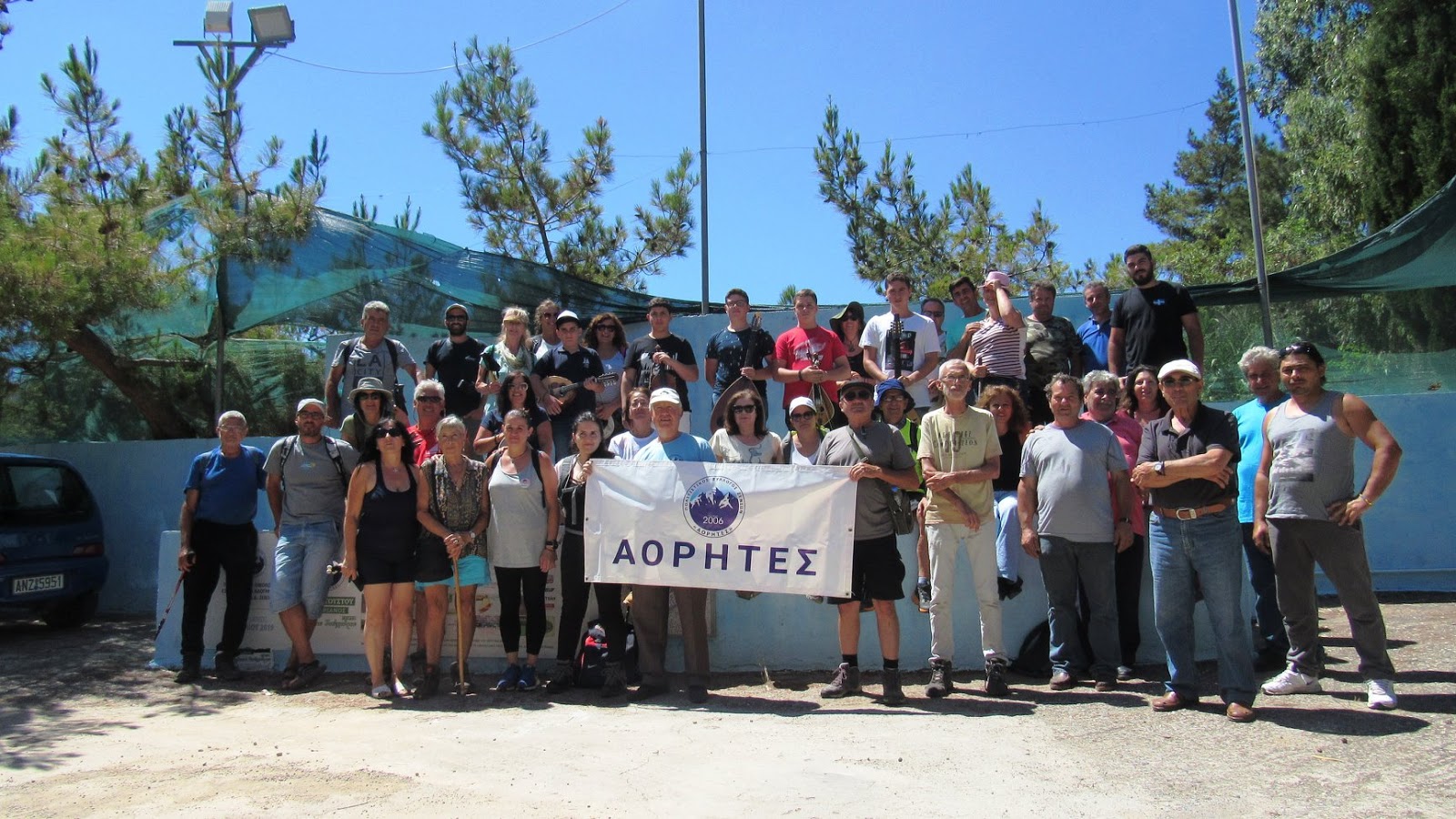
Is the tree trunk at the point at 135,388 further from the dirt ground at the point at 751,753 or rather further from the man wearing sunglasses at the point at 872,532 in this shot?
the man wearing sunglasses at the point at 872,532

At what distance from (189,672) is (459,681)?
2070 millimetres

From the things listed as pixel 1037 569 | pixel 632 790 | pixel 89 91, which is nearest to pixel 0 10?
pixel 89 91

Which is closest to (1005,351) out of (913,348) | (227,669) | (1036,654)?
(913,348)

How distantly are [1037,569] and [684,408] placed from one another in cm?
284

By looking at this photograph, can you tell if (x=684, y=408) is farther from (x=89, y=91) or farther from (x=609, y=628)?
(x=89, y=91)

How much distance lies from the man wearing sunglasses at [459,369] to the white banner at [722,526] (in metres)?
2.30

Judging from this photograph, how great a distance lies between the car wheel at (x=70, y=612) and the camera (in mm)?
9625

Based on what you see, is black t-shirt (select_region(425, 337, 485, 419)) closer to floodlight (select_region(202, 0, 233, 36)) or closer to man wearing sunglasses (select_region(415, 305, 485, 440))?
man wearing sunglasses (select_region(415, 305, 485, 440))

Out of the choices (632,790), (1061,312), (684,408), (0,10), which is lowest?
(632,790)

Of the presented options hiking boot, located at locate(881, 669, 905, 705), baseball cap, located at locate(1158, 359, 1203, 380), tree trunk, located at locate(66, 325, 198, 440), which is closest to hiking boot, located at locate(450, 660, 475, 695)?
hiking boot, located at locate(881, 669, 905, 705)

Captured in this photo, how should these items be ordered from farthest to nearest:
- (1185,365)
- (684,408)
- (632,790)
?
(684,408) < (1185,365) < (632,790)

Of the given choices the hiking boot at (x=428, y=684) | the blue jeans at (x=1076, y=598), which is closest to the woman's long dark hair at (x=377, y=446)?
the hiking boot at (x=428, y=684)

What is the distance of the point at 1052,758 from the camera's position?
474cm

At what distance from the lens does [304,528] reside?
7004 mm
